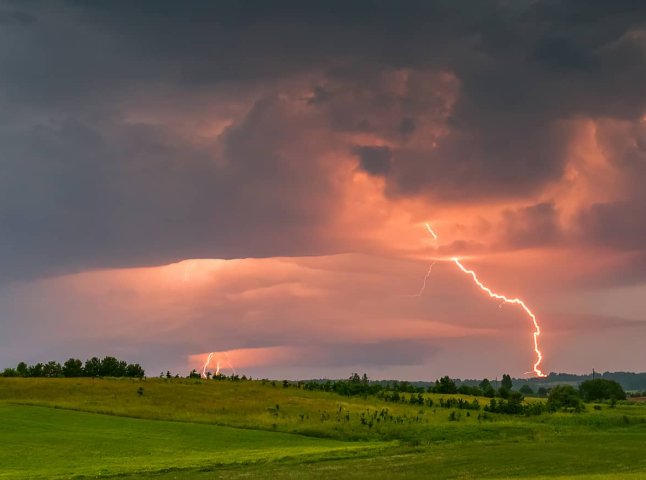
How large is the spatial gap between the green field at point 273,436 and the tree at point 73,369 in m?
32.4

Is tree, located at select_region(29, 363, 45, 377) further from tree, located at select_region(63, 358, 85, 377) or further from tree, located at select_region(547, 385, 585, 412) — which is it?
tree, located at select_region(547, 385, 585, 412)

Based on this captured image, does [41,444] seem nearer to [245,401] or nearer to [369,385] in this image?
[245,401]

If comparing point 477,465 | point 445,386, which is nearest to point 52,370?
point 445,386

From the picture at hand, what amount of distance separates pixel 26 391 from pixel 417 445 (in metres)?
59.4

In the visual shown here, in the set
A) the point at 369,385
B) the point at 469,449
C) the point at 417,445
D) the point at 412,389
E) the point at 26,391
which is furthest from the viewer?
the point at 412,389

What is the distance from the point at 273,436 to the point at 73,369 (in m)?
78.5

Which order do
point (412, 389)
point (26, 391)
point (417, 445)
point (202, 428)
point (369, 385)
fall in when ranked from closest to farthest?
point (417, 445)
point (202, 428)
point (26, 391)
point (369, 385)
point (412, 389)

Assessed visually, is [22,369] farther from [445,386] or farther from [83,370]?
[445,386]

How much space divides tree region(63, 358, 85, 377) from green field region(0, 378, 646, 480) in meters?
32.4

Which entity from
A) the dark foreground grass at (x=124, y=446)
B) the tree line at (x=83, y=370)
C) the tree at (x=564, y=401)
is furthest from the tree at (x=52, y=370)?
the tree at (x=564, y=401)

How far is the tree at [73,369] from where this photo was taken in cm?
15250

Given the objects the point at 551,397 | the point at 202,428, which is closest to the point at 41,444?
the point at 202,428

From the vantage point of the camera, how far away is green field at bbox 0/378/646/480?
2275 inches

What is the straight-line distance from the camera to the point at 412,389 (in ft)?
470
